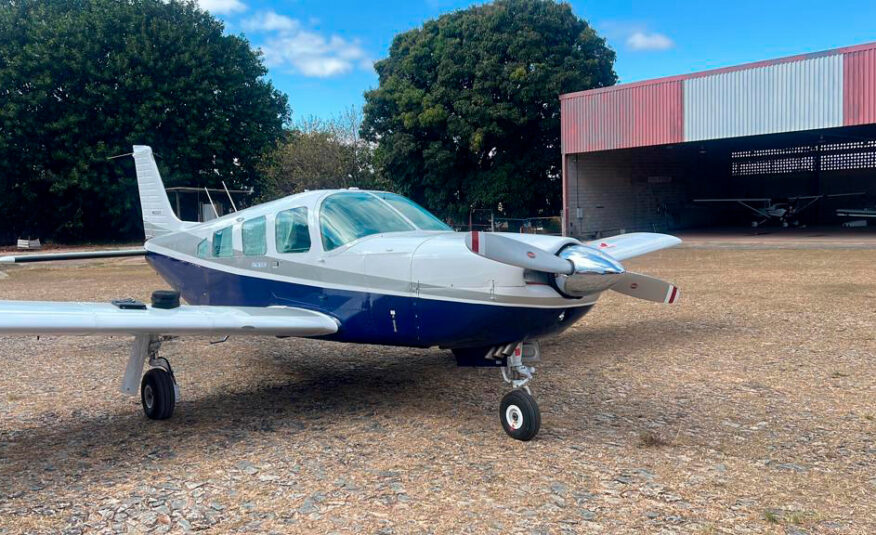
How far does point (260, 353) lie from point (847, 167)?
131 feet

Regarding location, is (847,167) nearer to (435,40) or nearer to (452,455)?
(435,40)

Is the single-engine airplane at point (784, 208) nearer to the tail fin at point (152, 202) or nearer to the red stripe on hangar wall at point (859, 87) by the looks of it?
the red stripe on hangar wall at point (859, 87)

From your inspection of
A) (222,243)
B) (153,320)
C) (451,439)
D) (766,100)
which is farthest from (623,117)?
(153,320)

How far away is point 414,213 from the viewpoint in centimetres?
655

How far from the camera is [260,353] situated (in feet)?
29.0

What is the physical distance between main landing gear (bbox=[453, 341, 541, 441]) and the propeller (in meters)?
0.79

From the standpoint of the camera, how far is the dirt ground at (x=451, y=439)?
3941 millimetres

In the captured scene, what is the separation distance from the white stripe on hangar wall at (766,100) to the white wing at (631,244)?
58.5 ft

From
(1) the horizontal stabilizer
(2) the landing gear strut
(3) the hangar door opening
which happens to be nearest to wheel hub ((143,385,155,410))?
(1) the horizontal stabilizer

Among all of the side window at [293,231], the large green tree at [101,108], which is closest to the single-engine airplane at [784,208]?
the large green tree at [101,108]

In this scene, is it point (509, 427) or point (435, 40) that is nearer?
point (509, 427)

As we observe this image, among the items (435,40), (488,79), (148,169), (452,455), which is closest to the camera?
(452,455)

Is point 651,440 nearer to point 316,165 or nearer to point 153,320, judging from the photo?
point 153,320

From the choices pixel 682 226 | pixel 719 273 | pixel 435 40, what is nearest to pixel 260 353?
pixel 719 273
